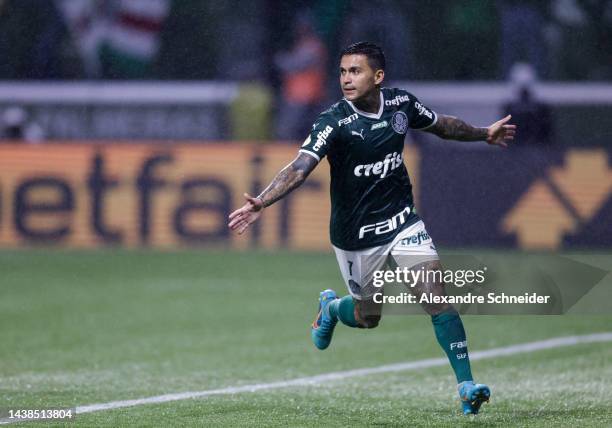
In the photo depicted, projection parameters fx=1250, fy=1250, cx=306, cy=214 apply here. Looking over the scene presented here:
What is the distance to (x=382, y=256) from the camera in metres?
8.27

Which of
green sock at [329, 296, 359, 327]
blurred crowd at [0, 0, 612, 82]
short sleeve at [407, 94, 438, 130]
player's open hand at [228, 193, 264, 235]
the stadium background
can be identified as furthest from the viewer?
blurred crowd at [0, 0, 612, 82]

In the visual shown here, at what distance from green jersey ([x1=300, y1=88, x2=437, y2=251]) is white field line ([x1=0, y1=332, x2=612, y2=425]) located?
1.61 m

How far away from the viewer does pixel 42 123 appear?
23891mm

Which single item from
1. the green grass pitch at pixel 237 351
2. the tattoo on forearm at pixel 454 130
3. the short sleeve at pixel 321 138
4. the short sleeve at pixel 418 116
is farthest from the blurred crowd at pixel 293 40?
the short sleeve at pixel 321 138

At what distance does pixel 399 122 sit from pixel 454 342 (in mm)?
1519

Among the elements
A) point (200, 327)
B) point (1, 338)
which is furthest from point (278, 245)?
point (1, 338)

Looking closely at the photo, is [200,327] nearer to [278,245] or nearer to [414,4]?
[278,245]

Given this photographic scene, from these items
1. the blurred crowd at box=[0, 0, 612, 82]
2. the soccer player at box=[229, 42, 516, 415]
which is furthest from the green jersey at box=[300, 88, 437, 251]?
the blurred crowd at box=[0, 0, 612, 82]

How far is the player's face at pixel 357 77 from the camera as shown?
320 inches

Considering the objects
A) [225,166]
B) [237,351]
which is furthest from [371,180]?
[225,166]

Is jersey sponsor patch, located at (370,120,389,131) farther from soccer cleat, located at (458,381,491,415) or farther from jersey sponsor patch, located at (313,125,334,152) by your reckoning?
soccer cleat, located at (458,381,491,415)

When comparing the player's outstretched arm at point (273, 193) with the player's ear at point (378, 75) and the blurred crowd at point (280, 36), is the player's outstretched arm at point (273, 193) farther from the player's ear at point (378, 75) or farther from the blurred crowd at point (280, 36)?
the blurred crowd at point (280, 36)

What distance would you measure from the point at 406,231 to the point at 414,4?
16225 millimetres

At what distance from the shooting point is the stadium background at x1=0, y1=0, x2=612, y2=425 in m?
12.4
